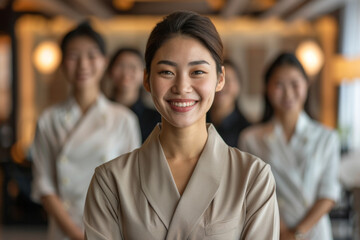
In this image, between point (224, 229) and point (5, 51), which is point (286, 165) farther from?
point (5, 51)

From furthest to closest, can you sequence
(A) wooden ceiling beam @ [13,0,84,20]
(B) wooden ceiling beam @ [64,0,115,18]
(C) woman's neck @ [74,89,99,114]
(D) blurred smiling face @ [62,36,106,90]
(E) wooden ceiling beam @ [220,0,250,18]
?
(E) wooden ceiling beam @ [220,0,250,18]
(B) wooden ceiling beam @ [64,0,115,18]
(A) wooden ceiling beam @ [13,0,84,20]
(C) woman's neck @ [74,89,99,114]
(D) blurred smiling face @ [62,36,106,90]

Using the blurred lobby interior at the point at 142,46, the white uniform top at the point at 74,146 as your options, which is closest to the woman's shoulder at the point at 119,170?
the white uniform top at the point at 74,146

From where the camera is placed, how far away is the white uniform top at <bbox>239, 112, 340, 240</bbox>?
197 cm

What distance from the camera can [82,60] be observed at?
1798mm

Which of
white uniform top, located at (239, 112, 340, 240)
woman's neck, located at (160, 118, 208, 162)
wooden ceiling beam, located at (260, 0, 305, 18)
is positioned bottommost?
white uniform top, located at (239, 112, 340, 240)

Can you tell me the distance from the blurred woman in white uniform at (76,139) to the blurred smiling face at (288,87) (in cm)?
53

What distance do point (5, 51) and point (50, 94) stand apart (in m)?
1.02

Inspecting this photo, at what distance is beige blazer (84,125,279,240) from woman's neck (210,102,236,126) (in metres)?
1.74

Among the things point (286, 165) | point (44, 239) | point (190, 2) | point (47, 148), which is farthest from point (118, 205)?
point (190, 2)

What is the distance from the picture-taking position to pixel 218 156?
3.53ft

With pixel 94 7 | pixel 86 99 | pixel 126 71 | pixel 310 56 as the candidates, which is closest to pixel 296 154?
pixel 86 99

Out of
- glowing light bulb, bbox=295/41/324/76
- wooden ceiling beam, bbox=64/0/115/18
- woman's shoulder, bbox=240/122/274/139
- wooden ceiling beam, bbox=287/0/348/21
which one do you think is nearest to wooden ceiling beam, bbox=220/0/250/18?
wooden ceiling beam, bbox=287/0/348/21

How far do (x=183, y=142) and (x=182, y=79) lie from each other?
139mm

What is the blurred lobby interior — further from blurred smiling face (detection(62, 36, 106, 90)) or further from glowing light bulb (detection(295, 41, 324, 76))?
blurred smiling face (detection(62, 36, 106, 90))
